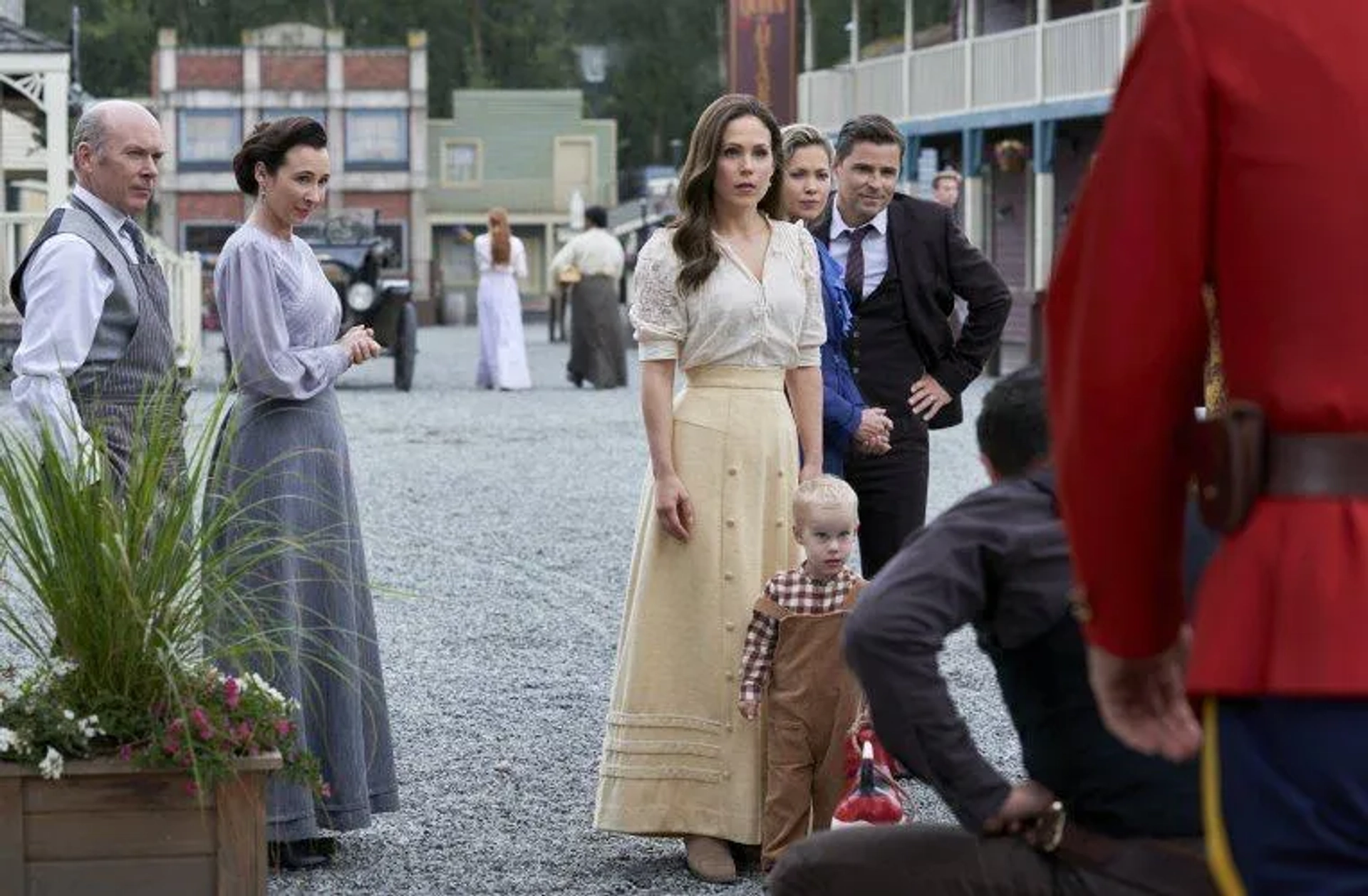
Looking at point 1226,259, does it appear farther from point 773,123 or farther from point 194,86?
point 194,86

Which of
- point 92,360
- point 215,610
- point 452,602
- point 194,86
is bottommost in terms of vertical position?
point 452,602

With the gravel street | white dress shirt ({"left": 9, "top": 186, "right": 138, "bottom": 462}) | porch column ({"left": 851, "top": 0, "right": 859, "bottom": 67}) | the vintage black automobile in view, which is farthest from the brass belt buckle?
porch column ({"left": 851, "top": 0, "right": 859, "bottom": 67})

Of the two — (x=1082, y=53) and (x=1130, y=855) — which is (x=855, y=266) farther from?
(x=1082, y=53)

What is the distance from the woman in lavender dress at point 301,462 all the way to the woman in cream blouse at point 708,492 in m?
0.59

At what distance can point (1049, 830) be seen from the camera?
352cm

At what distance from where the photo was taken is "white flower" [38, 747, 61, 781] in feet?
16.4

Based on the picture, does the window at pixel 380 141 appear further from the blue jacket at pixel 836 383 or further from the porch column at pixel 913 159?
the blue jacket at pixel 836 383

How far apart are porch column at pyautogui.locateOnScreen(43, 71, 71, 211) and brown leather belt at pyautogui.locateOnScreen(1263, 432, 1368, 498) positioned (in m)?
23.4

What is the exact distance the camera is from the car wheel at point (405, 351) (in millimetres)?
28797

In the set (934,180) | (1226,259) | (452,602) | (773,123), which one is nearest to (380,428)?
(934,180)

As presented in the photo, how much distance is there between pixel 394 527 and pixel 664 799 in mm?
8574

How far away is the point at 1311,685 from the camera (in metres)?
2.51

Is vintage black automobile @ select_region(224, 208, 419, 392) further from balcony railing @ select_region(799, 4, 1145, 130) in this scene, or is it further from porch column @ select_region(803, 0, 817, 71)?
porch column @ select_region(803, 0, 817, 71)

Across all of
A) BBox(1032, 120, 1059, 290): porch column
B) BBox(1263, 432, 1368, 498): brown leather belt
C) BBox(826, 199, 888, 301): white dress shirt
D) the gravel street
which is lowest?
the gravel street
